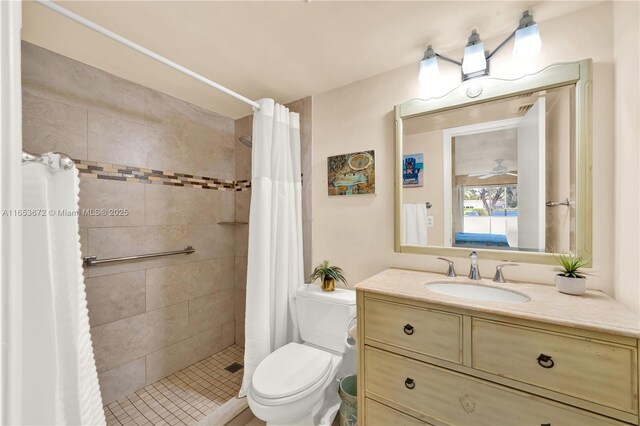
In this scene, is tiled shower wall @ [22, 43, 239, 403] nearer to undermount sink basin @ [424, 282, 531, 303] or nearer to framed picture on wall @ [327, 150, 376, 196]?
framed picture on wall @ [327, 150, 376, 196]

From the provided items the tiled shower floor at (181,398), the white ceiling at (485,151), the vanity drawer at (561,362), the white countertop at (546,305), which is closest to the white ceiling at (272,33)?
the white ceiling at (485,151)

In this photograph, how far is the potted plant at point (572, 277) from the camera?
3.73 feet

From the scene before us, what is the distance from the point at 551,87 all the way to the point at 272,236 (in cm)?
175

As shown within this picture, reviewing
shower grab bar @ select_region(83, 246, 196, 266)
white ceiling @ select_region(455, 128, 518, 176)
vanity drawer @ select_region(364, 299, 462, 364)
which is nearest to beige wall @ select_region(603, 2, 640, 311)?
white ceiling @ select_region(455, 128, 518, 176)

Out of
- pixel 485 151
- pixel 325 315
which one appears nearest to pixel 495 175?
pixel 485 151

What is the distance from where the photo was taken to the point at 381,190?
180cm

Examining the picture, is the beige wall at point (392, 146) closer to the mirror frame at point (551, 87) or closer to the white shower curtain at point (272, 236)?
the mirror frame at point (551, 87)

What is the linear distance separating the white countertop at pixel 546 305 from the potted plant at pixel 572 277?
29mm

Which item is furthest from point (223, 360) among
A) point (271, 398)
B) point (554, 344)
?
point (554, 344)

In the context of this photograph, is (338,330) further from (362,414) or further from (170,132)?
(170,132)

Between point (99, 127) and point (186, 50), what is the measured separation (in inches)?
30.9

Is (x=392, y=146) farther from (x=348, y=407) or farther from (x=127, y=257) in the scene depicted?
(x=127, y=257)

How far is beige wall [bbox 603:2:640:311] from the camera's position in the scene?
103 centimetres

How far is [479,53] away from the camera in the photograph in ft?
4.57
